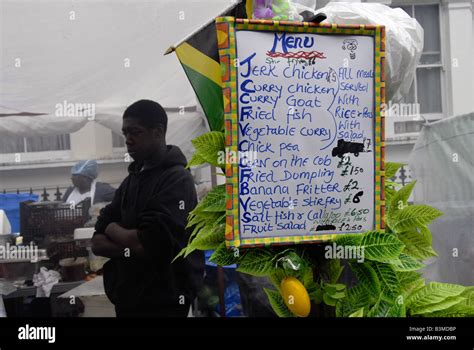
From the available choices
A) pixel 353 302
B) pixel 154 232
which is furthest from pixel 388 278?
pixel 154 232

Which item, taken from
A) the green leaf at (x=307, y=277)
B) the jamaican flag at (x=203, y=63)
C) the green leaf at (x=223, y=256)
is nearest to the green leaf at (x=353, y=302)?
the green leaf at (x=307, y=277)

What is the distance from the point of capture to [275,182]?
2.34 meters

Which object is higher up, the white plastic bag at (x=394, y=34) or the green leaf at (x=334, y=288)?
the white plastic bag at (x=394, y=34)

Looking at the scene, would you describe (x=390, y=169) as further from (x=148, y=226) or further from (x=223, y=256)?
(x=148, y=226)

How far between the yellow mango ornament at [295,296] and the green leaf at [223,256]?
22cm

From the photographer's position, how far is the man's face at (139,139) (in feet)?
8.52

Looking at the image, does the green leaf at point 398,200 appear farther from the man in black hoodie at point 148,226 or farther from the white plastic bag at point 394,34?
the man in black hoodie at point 148,226

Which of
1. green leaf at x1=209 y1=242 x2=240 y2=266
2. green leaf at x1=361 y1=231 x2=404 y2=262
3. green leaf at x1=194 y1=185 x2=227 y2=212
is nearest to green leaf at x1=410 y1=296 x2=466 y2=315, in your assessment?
green leaf at x1=361 y1=231 x2=404 y2=262

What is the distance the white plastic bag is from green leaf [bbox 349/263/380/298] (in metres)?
0.79

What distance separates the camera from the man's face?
260 centimetres

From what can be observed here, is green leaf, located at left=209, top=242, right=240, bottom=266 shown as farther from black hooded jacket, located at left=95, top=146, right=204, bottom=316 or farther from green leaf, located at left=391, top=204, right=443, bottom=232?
green leaf, located at left=391, top=204, right=443, bottom=232

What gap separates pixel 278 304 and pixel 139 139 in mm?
908

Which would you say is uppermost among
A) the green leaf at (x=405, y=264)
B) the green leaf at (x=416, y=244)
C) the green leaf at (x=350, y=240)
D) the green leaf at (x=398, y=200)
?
the green leaf at (x=398, y=200)

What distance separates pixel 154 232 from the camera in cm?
257
